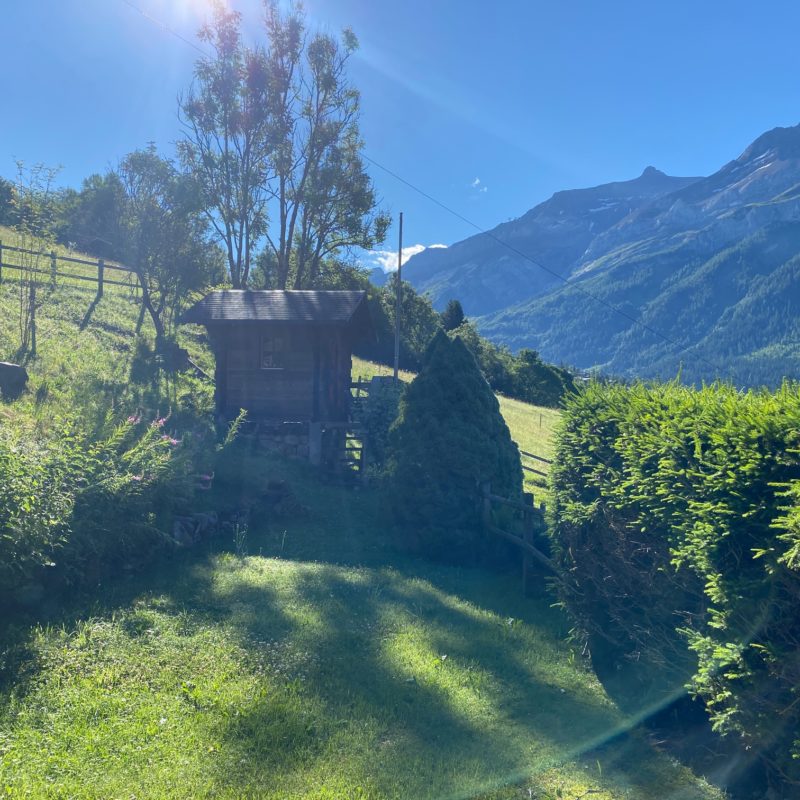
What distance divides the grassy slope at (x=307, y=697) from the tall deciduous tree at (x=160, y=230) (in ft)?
65.3

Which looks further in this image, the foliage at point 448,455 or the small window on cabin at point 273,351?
the small window on cabin at point 273,351

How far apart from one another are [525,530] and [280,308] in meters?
12.0

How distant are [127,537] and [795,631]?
7471mm

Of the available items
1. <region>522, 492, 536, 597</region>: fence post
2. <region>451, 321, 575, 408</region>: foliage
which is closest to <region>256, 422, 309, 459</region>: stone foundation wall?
<region>522, 492, 536, 597</region>: fence post

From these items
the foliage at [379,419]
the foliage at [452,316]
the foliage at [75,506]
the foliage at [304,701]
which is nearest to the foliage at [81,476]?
the foliage at [75,506]

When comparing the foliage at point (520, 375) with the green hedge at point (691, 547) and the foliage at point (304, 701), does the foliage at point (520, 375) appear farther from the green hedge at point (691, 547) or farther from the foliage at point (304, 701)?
the green hedge at point (691, 547)

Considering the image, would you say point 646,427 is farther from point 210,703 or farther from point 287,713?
point 210,703

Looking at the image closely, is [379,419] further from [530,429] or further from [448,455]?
[530,429]

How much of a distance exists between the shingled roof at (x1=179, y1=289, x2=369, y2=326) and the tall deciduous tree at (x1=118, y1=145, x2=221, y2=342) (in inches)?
280

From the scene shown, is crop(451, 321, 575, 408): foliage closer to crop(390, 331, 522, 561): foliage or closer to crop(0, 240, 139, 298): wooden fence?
crop(0, 240, 139, 298): wooden fence

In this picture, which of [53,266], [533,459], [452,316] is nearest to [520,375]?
[452,316]

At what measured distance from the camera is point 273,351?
1959cm

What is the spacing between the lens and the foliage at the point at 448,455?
1118cm

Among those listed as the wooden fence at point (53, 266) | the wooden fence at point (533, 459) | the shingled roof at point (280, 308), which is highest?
the wooden fence at point (53, 266)
